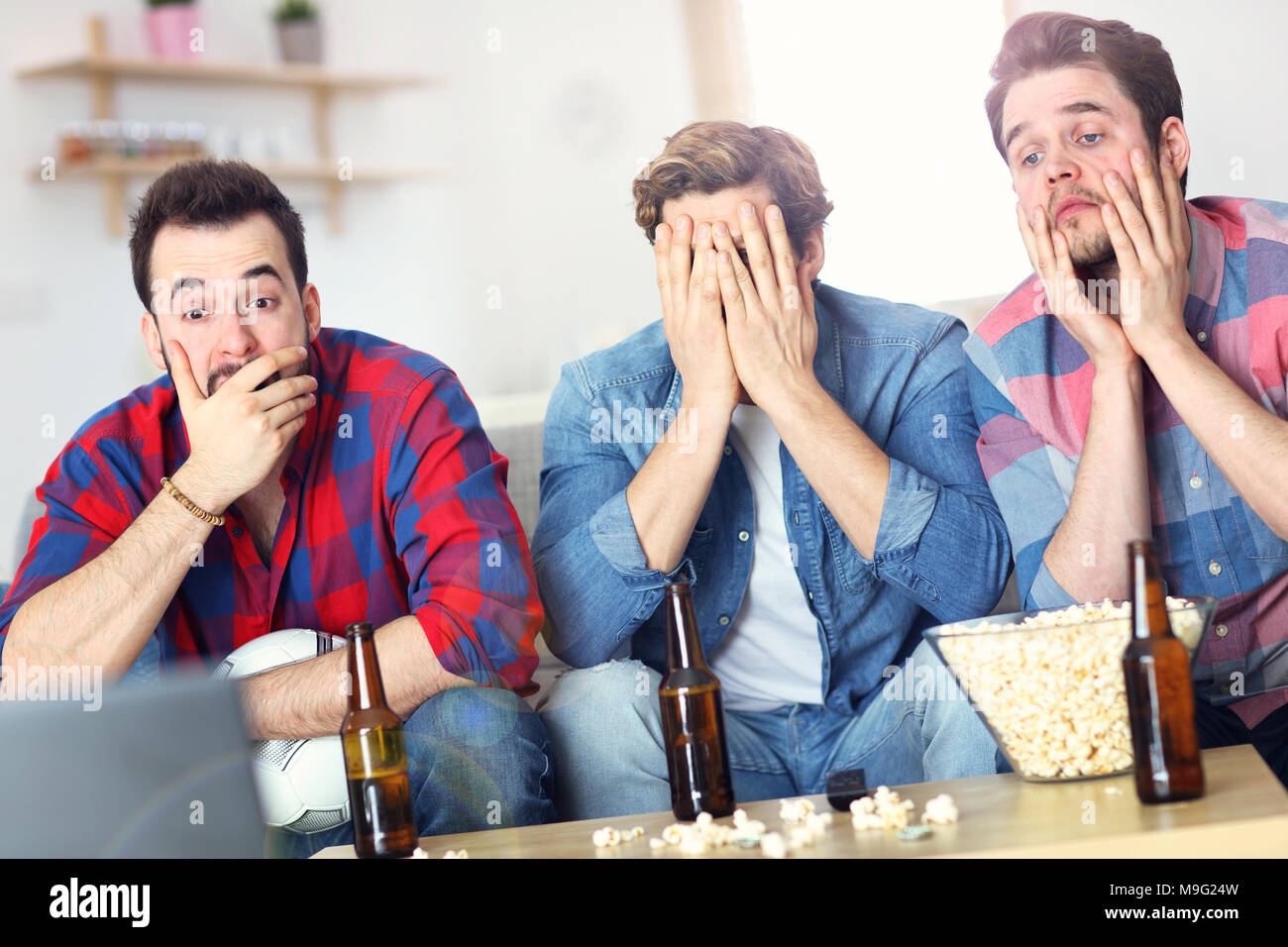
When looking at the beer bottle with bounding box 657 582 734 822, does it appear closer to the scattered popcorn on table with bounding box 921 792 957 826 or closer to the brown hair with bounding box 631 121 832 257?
the scattered popcorn on table with bounding box 921 792 957 826

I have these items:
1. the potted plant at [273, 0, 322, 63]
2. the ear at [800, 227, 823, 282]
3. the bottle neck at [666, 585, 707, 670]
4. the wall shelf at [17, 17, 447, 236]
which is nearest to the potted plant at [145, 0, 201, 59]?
the wall shelf at [17, 17, 447, 236]

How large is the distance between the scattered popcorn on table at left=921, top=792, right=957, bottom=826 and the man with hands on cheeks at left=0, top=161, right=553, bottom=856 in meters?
0.48

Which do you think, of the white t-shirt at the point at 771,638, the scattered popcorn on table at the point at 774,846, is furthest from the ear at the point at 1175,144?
the scattered popcorn on table at the point at 774,846

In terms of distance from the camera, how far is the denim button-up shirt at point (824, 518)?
1.31 metres

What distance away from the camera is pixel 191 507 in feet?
4.31

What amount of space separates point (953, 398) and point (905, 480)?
18cm

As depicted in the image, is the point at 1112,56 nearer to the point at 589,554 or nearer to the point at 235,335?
the point at 589,554

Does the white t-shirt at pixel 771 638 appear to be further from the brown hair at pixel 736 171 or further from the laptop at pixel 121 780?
the laptop at pixel 121 780

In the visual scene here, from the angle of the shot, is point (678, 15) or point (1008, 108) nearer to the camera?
point (1008, 108)

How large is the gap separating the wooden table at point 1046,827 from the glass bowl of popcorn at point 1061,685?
0.07ft
